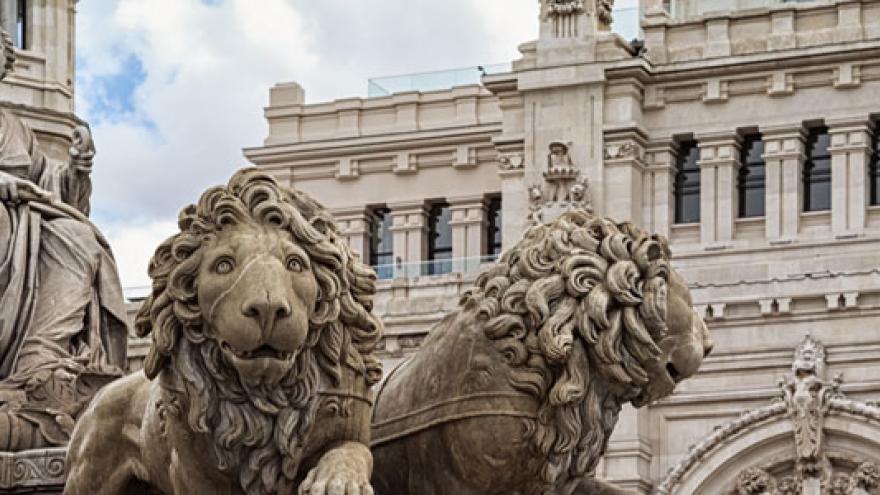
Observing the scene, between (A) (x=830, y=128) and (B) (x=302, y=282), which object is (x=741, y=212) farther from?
(B) (x=302, y=282)

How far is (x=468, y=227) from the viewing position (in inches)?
3388

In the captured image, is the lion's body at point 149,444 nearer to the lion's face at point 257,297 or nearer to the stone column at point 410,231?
the lion's face at point 257,297

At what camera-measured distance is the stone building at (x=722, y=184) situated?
72.2 meters

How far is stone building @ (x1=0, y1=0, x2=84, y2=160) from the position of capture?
44.6m

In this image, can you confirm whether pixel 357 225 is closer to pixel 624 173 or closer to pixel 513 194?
pixel 513 194

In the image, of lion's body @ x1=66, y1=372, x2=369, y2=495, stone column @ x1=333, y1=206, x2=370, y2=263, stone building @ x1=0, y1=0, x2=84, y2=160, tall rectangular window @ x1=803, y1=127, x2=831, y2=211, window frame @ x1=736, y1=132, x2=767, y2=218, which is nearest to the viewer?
lion's body @ x1=66, y1=372, x2=369, y2=495

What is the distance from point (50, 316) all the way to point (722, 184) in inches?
2450

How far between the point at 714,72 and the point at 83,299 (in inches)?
2432

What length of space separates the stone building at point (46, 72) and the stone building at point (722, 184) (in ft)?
75.8

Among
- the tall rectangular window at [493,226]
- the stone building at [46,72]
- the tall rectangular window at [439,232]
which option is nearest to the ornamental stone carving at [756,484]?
the tall rectangular window at [493,226]

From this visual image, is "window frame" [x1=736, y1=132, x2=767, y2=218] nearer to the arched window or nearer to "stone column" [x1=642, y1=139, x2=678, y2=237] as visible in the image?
the arched window

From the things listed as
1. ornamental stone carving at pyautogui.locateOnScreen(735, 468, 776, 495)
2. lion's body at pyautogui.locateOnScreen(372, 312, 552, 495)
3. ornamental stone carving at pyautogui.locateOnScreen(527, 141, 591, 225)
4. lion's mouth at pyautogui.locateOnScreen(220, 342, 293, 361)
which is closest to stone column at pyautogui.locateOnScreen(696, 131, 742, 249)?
ornamental stone carving at pyautogui.locateOnScreen(527, 141, 591, 225)

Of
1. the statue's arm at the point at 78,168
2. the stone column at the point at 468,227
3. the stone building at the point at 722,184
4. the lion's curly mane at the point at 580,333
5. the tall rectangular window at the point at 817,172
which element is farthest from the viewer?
the stone column at the point at 468,227

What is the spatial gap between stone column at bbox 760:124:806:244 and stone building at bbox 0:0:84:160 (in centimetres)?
2797
